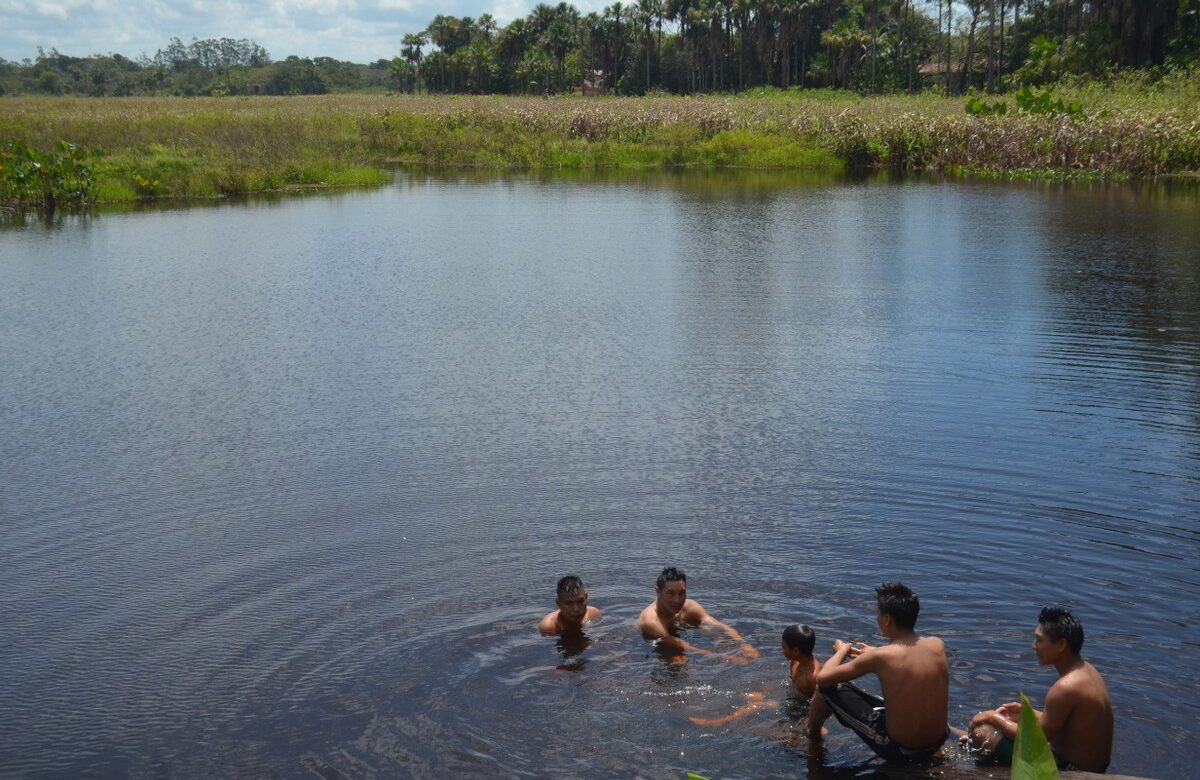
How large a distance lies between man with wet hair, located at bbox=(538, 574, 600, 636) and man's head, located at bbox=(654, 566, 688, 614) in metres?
0.54

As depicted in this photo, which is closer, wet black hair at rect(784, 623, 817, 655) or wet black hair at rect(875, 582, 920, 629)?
wet black hair at rect(875, 582, 920, 629)

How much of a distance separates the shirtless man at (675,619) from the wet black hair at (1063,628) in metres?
2.39

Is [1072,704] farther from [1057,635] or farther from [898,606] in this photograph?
[898,606]

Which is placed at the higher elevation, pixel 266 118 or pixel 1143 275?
pixel 266 118

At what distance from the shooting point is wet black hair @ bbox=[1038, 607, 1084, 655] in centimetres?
603

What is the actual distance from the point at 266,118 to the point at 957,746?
4804cm

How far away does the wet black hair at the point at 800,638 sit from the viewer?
7211 mm

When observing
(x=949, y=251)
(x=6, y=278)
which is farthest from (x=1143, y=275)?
(x=6, y=278)

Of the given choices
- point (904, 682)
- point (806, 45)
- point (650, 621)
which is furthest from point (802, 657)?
point (806, 45)

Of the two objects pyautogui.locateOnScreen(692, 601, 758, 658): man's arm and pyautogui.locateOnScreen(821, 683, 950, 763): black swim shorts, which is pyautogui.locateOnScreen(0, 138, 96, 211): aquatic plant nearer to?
pyautogui.locateOnScreen(692, 601, 758, 658): man's arm

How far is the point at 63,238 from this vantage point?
28.3 meters

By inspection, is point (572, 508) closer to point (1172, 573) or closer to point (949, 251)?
point (1172, 573)

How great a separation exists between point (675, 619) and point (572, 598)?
2.54 ft

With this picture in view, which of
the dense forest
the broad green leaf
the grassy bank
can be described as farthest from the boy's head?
the dense forest
